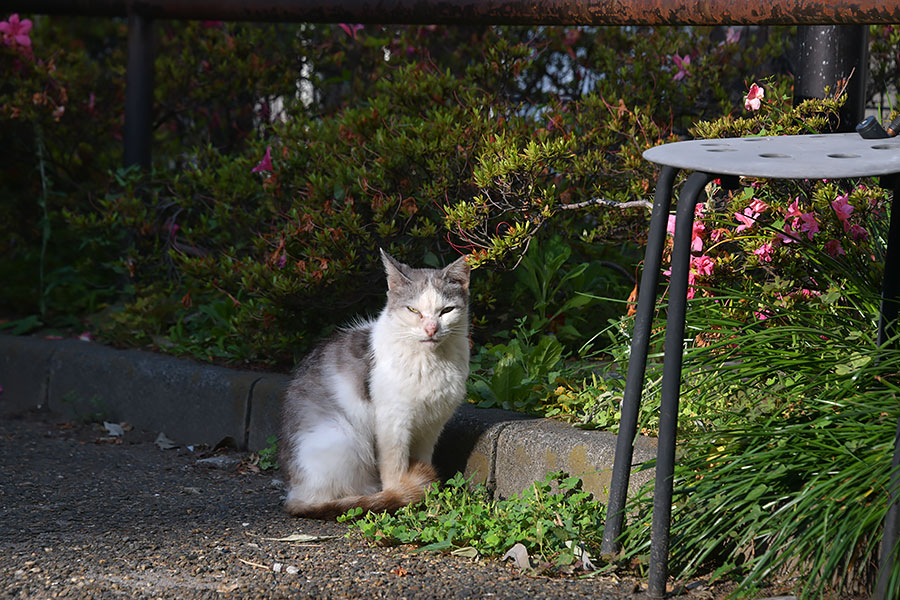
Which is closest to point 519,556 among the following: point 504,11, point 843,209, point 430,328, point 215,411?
point 430,328

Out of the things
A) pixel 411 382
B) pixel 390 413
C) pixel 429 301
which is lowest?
pixel 390 413

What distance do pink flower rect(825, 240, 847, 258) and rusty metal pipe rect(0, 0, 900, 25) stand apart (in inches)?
27.6

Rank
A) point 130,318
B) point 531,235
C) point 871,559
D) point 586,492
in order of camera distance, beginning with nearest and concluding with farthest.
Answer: point 871,559 < point 586,492 < point 531,235 < point 130,318

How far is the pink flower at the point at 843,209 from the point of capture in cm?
311

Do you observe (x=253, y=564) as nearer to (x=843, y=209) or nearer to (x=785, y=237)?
(x=785, y=237)

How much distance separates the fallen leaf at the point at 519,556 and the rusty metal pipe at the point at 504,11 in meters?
1.95

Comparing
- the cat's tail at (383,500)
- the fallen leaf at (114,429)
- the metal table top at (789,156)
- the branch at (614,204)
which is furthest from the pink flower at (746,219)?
the fallen leaf at (114,429)

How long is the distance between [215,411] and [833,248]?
8.67 feet

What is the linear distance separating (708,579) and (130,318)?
3.31m

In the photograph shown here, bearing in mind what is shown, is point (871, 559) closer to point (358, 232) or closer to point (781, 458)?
point (781, 458)

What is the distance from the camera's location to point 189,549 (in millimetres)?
2949

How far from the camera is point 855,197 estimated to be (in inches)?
123

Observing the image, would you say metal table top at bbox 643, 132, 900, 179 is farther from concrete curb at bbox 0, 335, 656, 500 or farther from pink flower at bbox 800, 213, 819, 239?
concrete curb at bbox 0, 335, 656, 500

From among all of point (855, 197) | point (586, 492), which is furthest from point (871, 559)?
point (855, 197)
